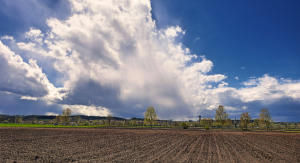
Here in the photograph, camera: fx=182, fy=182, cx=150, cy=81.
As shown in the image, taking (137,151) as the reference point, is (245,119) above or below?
below

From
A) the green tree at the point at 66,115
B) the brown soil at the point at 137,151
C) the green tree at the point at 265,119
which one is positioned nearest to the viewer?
the brown soil at the point at 137,151

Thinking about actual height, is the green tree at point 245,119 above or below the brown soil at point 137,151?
below

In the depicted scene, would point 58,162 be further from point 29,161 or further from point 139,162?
point 139,162

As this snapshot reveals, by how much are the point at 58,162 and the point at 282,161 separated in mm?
19761

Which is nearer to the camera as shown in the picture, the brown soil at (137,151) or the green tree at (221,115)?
the brown soil at (137,151)

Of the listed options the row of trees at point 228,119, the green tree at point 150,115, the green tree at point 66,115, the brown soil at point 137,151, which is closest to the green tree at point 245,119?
the row of trees at point 228,119

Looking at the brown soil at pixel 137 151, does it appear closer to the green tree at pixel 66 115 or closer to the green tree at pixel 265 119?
the green tree at pixel 265 119

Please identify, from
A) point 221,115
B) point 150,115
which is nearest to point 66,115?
point 150,115

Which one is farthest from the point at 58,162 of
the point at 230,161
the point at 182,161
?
the point at 230,161

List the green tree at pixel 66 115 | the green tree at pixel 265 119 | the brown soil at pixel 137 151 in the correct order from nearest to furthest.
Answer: the brown soil at pixel 137 151 < the green tree at pixel 265 119 < the green tree at pixel 66 115

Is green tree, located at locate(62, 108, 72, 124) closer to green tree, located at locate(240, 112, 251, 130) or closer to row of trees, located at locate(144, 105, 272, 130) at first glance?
row of trees, located at locate(144, 105, 272, 130)

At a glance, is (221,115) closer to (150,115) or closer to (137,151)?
(150,115)

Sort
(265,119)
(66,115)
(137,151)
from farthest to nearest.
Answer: (66,115), (265,119), (137,151)

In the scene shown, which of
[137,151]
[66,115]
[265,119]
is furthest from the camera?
[66,115]
